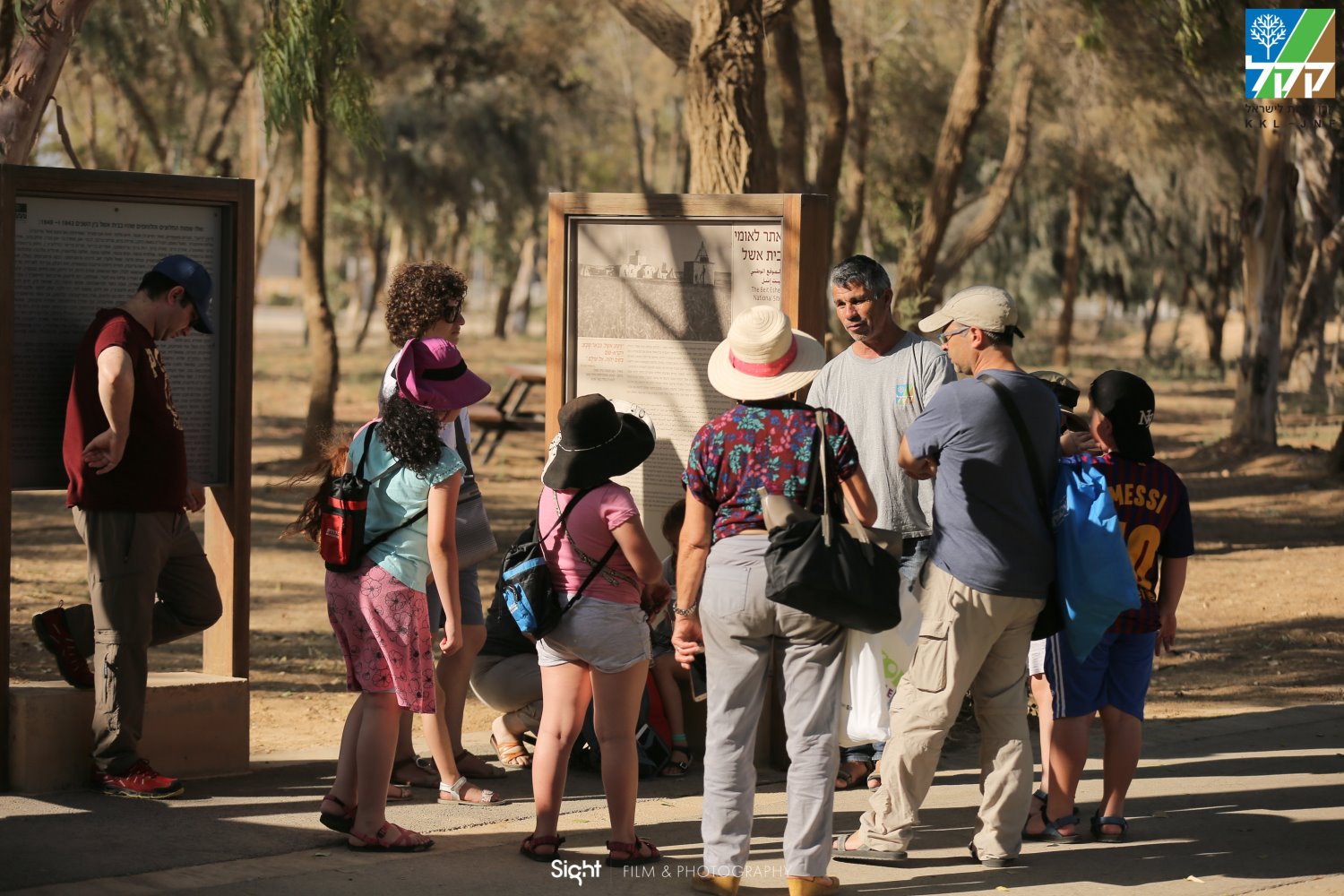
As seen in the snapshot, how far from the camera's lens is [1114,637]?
5.36 metres

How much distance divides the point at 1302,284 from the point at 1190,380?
28.1 ft

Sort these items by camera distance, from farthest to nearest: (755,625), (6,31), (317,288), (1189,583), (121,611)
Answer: (317,288)
(1189,583)
(6,31)
(121,611)
(755,625)

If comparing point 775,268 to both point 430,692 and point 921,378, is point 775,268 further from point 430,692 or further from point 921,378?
point 430,692

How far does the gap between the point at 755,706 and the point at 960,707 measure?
74 cm

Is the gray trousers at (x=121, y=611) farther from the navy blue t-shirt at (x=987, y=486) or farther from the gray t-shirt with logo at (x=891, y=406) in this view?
the navy blue t-shirt at (x=987, y=486)

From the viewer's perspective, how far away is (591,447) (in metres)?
4.75

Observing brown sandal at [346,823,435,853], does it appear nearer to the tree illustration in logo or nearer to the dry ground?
the dry ground

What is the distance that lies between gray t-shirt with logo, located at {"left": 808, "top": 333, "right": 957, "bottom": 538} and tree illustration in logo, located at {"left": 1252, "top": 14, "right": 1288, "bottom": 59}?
41.1ft

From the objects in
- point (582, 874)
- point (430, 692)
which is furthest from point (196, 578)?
point (582, 874)

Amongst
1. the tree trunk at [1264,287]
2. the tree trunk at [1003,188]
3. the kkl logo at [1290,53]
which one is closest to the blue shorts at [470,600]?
the tree trunk at [1003,188]

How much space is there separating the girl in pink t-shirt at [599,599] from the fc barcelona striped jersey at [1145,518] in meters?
1.61

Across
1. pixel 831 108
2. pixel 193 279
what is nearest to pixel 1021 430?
pixel 193 279

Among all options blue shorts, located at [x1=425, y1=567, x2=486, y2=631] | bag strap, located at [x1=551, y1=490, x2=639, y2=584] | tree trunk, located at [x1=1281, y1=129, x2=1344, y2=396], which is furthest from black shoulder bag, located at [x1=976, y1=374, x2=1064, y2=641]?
tree trunk, located at [x1=1281, y1=129, x2=1344, y2=396]

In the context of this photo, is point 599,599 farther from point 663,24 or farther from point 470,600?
point 663,24
